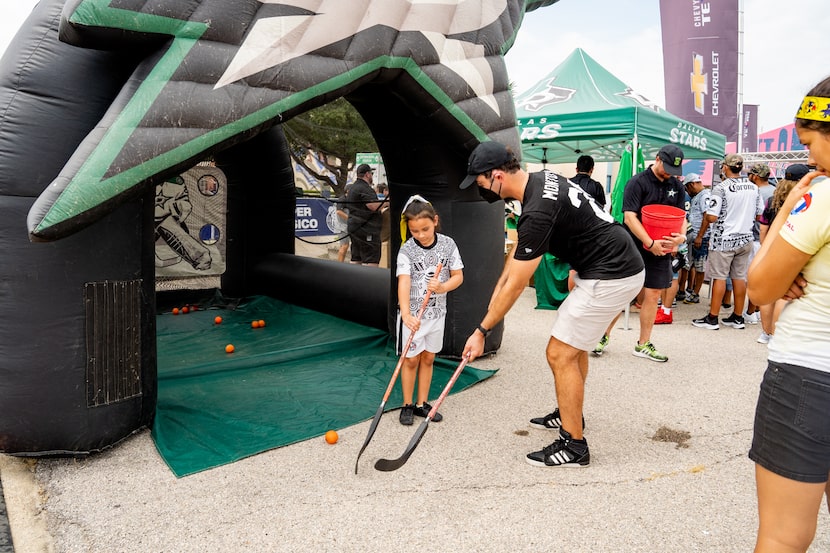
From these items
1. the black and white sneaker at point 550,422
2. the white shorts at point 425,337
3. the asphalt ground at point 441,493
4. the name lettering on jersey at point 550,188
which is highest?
the name lettering on jersey at point 550,188

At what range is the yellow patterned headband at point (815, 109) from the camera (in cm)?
162

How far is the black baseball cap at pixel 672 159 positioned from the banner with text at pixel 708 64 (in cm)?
1513

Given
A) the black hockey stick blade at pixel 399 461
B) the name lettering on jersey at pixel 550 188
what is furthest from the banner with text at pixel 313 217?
the black hockey stick blade at pixel 399 461

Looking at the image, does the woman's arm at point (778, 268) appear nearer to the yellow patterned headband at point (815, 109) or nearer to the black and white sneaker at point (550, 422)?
the yellow patterned headband at point (815, 109)

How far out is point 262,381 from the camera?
4.94 metres

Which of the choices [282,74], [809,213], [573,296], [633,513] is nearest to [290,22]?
[282,74]

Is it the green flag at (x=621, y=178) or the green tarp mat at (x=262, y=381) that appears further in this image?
the green flag at (x=621, y=178)

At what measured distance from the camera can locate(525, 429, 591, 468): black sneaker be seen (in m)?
3.34

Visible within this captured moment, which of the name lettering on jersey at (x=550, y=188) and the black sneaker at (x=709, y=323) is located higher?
the name lettering on jersey at (x=550, y=188)

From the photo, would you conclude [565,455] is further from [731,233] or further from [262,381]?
[731,233]

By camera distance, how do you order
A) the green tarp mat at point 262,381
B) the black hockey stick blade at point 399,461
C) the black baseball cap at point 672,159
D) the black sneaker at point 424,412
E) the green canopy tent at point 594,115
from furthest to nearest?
the green canopy tent at point 594,115, the black baseball cap at point 672,159, the black sneaker at point 424,412, the green tarp mat at point 262,381, the black hockey stick blade at point 399,461

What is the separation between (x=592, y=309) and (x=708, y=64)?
18629 mm

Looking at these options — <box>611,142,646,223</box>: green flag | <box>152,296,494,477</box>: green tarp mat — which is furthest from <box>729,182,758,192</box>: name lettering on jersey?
<box>152,296,494,477</box>: green tarp mat

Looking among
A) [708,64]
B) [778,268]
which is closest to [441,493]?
[778,268]
